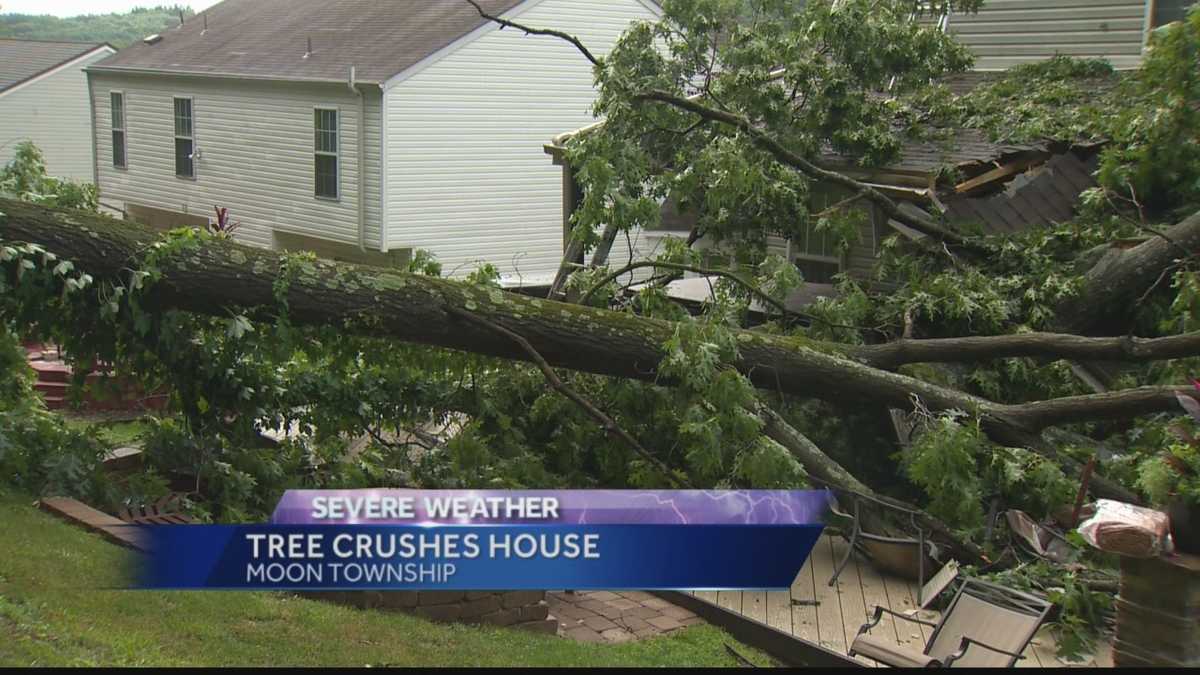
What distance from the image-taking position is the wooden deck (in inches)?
265

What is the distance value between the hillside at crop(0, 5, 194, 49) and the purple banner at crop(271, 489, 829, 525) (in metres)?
39.6

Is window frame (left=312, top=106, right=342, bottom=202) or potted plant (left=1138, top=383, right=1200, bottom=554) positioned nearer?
potted plant (left=1138, top=383, right=1200, bottom=554)

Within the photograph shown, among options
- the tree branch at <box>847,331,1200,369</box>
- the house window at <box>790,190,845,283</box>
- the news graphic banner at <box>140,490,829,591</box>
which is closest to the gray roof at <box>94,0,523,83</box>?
the house window at <box>790,190,845,283</box>

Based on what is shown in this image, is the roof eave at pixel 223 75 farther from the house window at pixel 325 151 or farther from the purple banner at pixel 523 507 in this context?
the purple banner at pixel 523 507

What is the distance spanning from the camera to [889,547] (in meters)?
7.80

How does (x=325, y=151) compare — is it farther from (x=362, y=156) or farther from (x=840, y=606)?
(x=840, y=606)

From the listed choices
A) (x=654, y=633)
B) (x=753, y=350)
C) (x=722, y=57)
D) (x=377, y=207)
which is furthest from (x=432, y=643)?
(x=377, y=207)

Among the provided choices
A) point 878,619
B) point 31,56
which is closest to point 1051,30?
point 878,619

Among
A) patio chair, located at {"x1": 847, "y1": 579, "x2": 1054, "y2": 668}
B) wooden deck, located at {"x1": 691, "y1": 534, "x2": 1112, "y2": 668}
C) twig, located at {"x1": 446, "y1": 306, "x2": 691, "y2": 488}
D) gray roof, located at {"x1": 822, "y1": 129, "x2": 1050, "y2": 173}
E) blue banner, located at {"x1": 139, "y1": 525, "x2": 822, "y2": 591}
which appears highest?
gray roof, located at {"x1": 822, "y1": 129, "x2": 1050, "y2": 173}

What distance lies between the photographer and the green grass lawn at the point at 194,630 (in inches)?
193

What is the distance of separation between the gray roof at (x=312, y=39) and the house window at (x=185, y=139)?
758 mm

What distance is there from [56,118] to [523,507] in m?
30.1

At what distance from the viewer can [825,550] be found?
27.7 feet

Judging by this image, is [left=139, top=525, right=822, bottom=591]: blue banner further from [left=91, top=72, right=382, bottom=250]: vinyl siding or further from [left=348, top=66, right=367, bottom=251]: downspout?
[left=91, top=72, right=382, bottom=250]: vinyl siding
